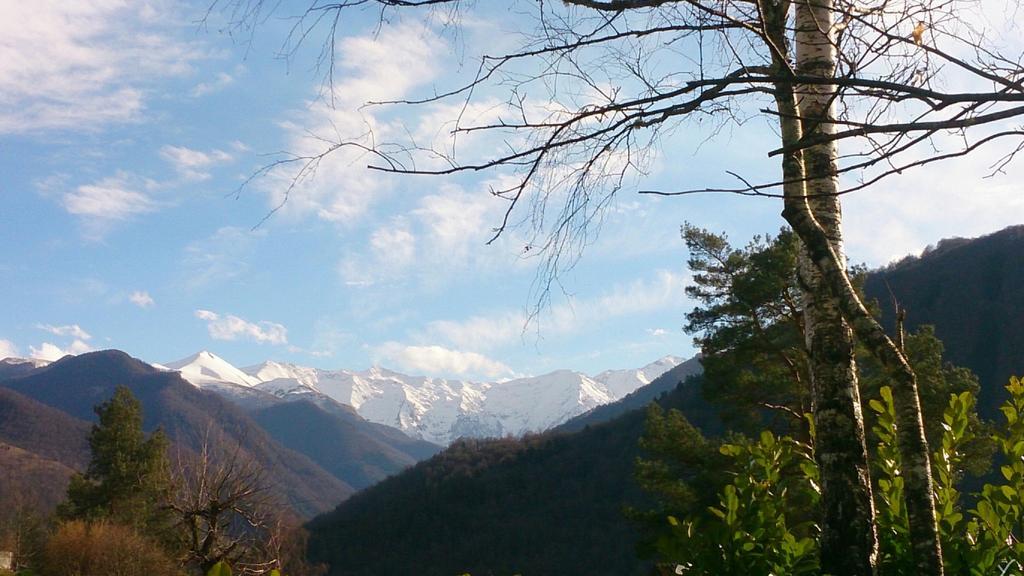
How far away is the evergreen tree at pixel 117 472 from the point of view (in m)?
29.0

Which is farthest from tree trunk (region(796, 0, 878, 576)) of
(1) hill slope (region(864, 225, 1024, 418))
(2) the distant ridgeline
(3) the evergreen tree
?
(1) hill slope (region(864, 225, 1024, 418))

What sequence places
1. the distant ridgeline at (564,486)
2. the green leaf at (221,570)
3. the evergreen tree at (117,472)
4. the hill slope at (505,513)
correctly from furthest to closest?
the distant ridgeline at (564,486)
the hill slope at (505,513)
the evergreen tree at (117,472)
the green leaf at (221,570)

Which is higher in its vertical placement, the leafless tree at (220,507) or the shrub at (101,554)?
the leafless tree at (220,507)

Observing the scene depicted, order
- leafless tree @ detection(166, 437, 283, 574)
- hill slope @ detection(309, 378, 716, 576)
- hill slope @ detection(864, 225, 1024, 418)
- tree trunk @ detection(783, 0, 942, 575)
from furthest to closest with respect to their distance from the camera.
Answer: hill slope @ detection(864, 225, 1024, 418) < hill slope @ detection(309, 378, 716, 576) < leafless tree @ detection(166, 437, 283, 574) < tree trunk @ detection(783, 0, 942, 575)

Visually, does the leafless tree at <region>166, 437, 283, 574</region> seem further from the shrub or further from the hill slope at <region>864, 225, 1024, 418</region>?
the hill slope at <region>864, 225, 1024, 418</region>

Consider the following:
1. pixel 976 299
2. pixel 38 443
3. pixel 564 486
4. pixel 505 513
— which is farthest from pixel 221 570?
pixel 38 443

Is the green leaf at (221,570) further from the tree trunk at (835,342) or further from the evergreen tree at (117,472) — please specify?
the evergreen tree at (117,472)

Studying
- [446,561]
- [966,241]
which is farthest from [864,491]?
[966,241]

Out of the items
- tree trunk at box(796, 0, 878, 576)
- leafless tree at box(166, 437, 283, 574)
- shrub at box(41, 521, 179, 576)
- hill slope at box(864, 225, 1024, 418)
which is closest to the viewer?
tree trunk at box(796, 0, 878, 576)

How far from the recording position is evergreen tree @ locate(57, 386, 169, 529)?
29.0 metres

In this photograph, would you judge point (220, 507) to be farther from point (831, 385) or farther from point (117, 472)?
point (117, 472)

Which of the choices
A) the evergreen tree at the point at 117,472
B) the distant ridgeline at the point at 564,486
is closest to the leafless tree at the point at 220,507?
the evergreen tree at the point at 117,472

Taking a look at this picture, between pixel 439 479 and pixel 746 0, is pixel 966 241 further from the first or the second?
pixel 746 0

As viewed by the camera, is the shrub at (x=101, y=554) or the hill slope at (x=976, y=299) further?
the hill slope at (x=976, y=299)
